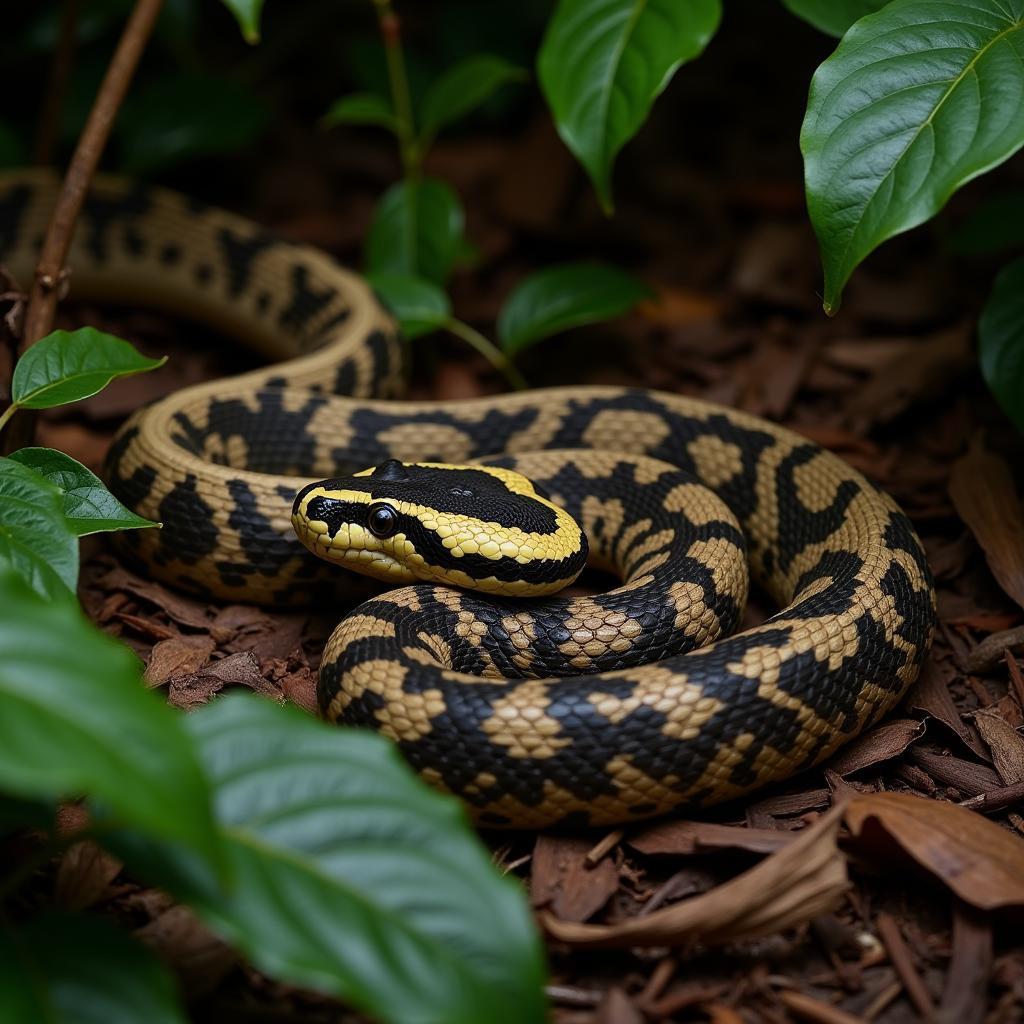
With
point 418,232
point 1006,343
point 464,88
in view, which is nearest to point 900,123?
point 1006,343

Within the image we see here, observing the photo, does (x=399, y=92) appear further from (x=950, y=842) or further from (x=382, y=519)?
(x=950, y=842)

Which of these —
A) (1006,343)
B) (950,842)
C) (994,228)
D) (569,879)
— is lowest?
(569,879)

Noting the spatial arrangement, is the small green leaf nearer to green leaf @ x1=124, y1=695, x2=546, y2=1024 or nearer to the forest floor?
the forest floor

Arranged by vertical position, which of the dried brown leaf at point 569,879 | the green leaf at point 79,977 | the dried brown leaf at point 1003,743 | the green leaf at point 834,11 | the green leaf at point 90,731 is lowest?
the dried brown leaf at point 569,879

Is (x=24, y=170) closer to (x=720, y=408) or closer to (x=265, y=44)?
(x=265, y=44)

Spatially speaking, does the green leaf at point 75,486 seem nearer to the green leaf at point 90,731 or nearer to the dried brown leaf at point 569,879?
the green leaf at point 90,731

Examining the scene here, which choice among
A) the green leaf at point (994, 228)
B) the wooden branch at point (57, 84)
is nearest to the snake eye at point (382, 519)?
the green leaf at point (994, 228)

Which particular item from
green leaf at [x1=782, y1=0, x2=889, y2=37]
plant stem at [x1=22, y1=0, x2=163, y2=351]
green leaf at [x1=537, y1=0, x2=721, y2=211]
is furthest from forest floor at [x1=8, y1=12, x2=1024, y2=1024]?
green leaf at [x1=537, y1=0, x2=721, y2=211]
